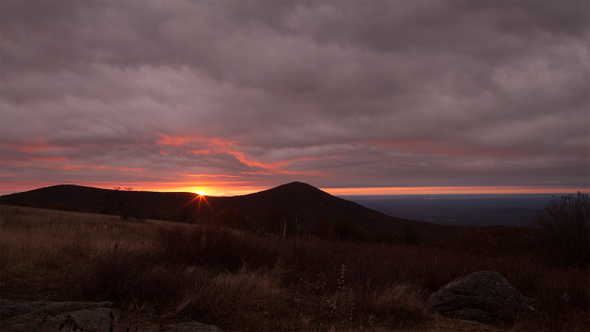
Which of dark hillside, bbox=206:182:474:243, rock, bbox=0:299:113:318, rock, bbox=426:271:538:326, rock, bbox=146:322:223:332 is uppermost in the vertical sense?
rock, bbox=0:299:113:318

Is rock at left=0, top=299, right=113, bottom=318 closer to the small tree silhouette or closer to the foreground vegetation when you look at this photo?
the foreground vegetation

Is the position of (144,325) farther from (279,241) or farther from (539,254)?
(539,254)

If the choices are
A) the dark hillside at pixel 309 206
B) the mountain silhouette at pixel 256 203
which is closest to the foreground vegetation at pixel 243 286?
the mountain silhouette at pixel 256 203

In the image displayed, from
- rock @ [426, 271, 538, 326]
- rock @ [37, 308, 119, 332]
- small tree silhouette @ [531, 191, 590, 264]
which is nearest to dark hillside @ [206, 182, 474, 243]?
small tree silhouette @ [531, 191, 590, 264]

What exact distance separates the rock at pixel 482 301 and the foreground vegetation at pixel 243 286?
266 millimetres

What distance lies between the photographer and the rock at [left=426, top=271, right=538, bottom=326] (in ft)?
15.9

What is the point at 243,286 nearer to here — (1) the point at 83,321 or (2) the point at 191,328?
(2) the point at 191,328

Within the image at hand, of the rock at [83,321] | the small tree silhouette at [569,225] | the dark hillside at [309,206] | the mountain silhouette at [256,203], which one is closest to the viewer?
the rock at [83,321]

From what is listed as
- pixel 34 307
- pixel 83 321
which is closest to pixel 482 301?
pixel 83 321

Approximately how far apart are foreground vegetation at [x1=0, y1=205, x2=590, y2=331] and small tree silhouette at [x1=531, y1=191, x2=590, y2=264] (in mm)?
9257

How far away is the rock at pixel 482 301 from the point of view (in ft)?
15.9

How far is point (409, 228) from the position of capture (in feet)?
113

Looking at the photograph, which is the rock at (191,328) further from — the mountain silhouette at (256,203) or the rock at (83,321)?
the mountain silhouette at (256,203)

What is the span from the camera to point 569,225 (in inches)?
539
